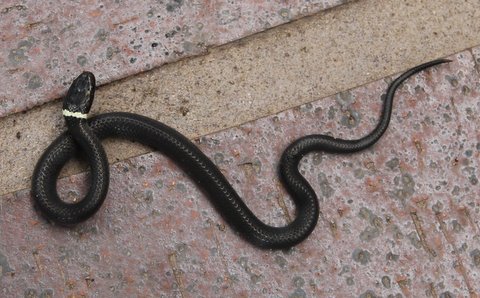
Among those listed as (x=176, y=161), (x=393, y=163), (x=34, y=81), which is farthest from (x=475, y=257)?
(x=34, y=81)

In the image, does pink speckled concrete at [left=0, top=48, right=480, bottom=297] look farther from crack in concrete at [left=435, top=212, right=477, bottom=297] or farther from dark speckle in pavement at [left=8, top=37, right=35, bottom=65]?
dark speckle in pavement at [left=8, top=37, right=35, bottom=65]

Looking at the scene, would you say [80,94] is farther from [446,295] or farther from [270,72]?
[446,295]

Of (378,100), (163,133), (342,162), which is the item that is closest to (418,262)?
(342,162)

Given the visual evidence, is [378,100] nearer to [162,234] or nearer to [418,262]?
[418,262]

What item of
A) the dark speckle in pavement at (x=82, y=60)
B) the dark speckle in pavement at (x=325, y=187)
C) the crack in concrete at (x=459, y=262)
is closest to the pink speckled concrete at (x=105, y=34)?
the dark speckle in pavement at (x=82, y=60)

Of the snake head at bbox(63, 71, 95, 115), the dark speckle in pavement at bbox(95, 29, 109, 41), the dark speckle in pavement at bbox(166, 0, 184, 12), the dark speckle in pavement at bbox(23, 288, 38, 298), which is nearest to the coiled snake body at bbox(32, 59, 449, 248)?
the snake head at bbox(63, 71, 95, 115)

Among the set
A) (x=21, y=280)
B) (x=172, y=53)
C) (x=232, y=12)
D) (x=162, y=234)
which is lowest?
(x=21, y=280)
